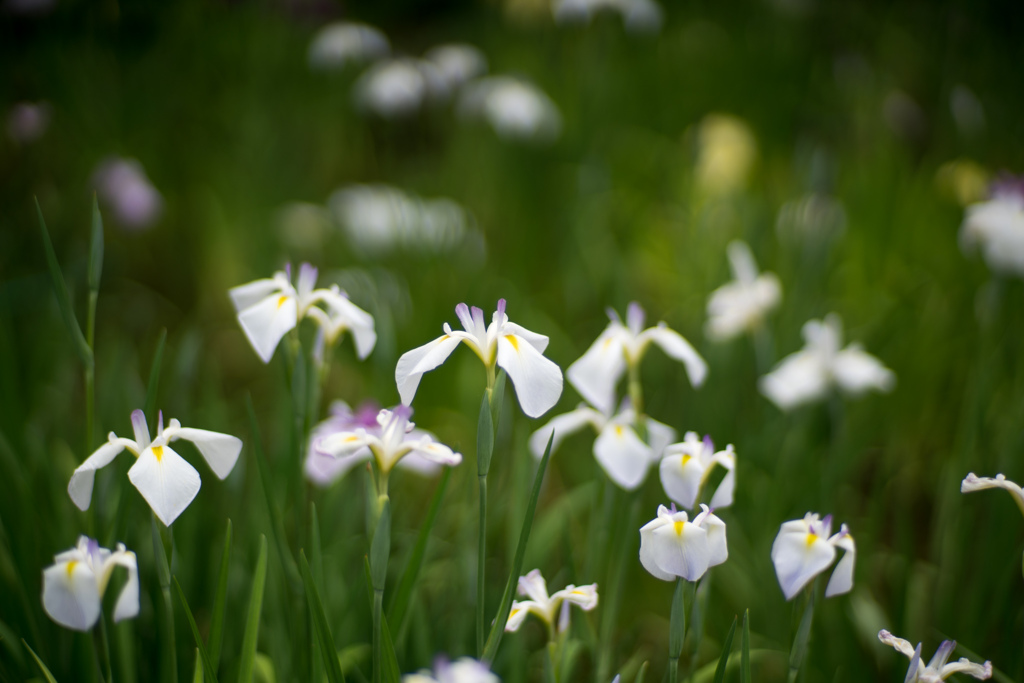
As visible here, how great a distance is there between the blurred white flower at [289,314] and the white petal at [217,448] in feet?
0.36

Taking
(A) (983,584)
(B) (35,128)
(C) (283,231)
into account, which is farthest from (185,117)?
(A) (983,584)

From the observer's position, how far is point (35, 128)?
2016 millimetres

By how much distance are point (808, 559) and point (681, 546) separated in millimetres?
179

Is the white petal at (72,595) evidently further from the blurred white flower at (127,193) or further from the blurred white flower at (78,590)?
the blurred white flower at (127,193)

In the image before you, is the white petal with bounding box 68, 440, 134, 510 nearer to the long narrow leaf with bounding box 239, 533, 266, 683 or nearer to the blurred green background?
the long narrow leaf with bounding box 239, 533, 266, 683

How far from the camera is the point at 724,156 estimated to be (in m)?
3.36

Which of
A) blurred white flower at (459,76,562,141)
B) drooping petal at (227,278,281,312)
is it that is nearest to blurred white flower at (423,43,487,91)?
blurred white flower at (459,76,562,141)

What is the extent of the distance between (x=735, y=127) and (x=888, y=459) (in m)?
2.54

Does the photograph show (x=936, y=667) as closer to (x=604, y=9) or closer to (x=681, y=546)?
(x=681, y=546)

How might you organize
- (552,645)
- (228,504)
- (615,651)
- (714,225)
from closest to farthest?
(552,645), (615,651), (228,504), (714,225)

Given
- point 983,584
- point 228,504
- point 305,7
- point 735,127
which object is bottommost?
point 228,504

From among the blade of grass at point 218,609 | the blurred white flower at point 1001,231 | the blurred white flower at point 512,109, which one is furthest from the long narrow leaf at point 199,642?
the blurred white flower at point 512,109

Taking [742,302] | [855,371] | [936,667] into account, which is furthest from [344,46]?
[936,667]

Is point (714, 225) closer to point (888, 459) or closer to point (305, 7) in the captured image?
point (888, 459)
